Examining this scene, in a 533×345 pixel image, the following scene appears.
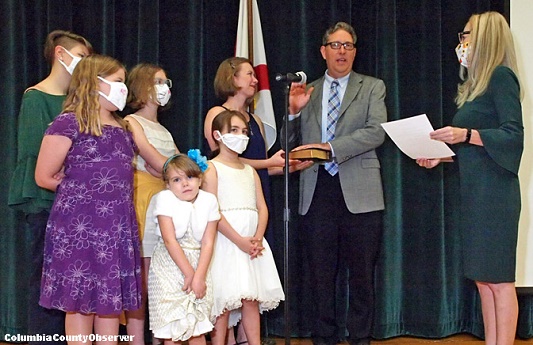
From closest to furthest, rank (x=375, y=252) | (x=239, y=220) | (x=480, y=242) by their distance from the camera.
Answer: (x=480, y=242) → (x=239, y=220) → (x=375, y=252)

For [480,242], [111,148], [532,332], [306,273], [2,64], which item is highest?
[2,64]

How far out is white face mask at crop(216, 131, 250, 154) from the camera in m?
3.09

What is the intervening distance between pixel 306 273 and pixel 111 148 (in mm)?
1818

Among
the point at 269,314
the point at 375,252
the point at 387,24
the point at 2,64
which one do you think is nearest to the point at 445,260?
the point at 375,252

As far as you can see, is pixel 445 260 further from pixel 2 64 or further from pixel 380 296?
pixel 2 64

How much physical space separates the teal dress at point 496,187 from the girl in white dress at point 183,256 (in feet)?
3.68

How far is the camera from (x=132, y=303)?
2.62m

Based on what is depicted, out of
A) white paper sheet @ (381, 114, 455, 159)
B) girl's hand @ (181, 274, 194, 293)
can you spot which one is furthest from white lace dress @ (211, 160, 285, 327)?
white paper sheet @ (381, 114, 455, 159)

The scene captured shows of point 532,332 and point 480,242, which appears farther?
point 532,332

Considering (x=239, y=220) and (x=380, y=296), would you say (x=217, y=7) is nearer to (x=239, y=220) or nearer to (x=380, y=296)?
(x=239, y=220)

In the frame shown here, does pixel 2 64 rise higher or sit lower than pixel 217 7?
lower

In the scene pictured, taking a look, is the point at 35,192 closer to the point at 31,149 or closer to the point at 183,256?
the point at 31,149

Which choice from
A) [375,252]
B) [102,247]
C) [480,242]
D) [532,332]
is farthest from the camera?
[532,332]

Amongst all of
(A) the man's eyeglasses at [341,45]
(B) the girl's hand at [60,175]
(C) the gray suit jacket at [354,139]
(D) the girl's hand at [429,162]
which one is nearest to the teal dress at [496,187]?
(D) the girl's hand at [429,162]
